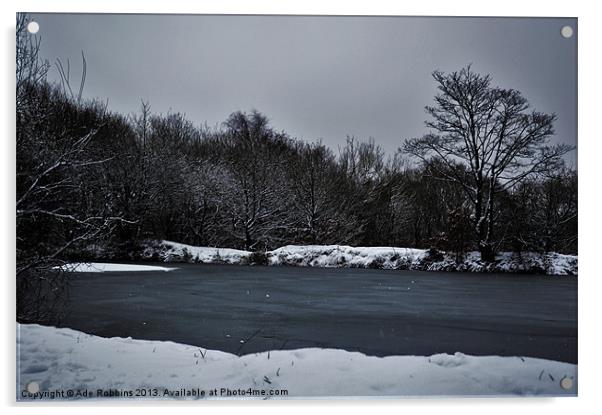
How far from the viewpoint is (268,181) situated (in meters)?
5.00

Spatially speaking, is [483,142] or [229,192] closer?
[483,142]

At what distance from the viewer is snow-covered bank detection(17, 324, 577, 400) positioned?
10.4 feet

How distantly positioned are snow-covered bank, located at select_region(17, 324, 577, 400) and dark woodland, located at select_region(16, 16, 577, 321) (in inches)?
20.7

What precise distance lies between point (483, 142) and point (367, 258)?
1.67m

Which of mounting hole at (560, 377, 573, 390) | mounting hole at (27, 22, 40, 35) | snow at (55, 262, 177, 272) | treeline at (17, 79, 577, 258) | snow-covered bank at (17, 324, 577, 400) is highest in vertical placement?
mounting hole at (27, 22, 40, 35)

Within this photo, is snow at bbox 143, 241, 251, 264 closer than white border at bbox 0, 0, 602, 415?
No

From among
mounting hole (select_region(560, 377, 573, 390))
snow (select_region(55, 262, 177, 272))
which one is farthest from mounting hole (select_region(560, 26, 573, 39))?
snow (select_region(55, 262, 177, 272))

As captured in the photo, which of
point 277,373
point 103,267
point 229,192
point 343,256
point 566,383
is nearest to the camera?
point 277,373

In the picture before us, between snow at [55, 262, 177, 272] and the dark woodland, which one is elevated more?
the dark woodland

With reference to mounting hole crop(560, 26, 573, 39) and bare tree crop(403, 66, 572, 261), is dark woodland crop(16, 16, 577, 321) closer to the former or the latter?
bare tree crop(403, 66, 572, 261)

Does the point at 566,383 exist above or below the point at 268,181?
below

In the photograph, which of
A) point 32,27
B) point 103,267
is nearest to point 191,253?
point 103,267
